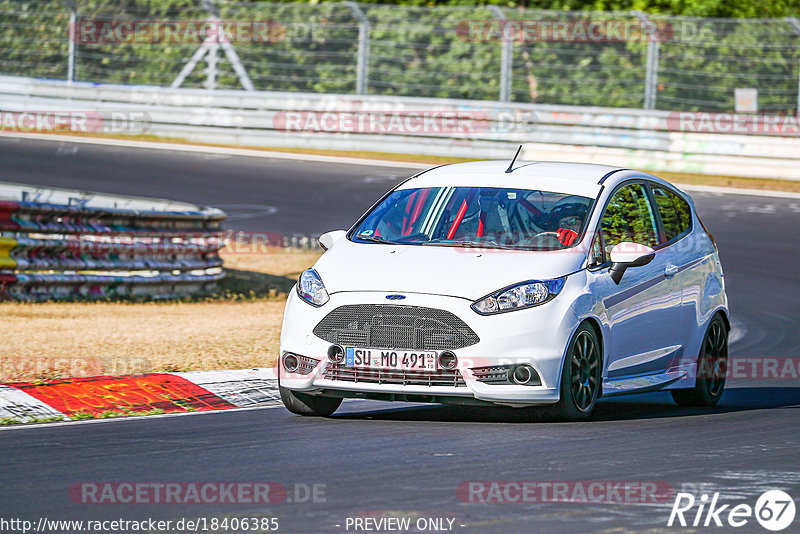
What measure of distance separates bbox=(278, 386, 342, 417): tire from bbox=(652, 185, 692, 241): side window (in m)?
2.74

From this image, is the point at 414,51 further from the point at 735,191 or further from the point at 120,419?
the point at 120,419

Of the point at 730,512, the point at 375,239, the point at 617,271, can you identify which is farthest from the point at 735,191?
the point at 730,512

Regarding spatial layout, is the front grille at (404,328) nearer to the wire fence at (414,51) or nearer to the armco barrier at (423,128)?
the armco barrier at (423,128)

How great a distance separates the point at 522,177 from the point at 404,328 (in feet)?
5.97

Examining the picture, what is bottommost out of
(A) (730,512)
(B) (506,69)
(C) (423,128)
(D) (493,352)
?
(A) (730,512)

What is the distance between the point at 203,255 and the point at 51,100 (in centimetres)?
1420

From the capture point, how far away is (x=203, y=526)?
566 cm

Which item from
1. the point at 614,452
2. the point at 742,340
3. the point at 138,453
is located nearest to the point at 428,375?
the point at 614,452

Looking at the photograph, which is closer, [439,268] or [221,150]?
[439,268]

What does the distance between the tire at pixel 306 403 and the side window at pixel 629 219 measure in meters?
2.04

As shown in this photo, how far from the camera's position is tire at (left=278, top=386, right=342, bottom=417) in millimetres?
8727

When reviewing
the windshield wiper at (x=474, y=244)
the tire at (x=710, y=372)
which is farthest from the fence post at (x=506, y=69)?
the windshield wiper at (x=474, y=244)

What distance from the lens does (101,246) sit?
1466 centimetres

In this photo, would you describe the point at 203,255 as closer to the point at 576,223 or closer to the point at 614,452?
the point at 576,223
